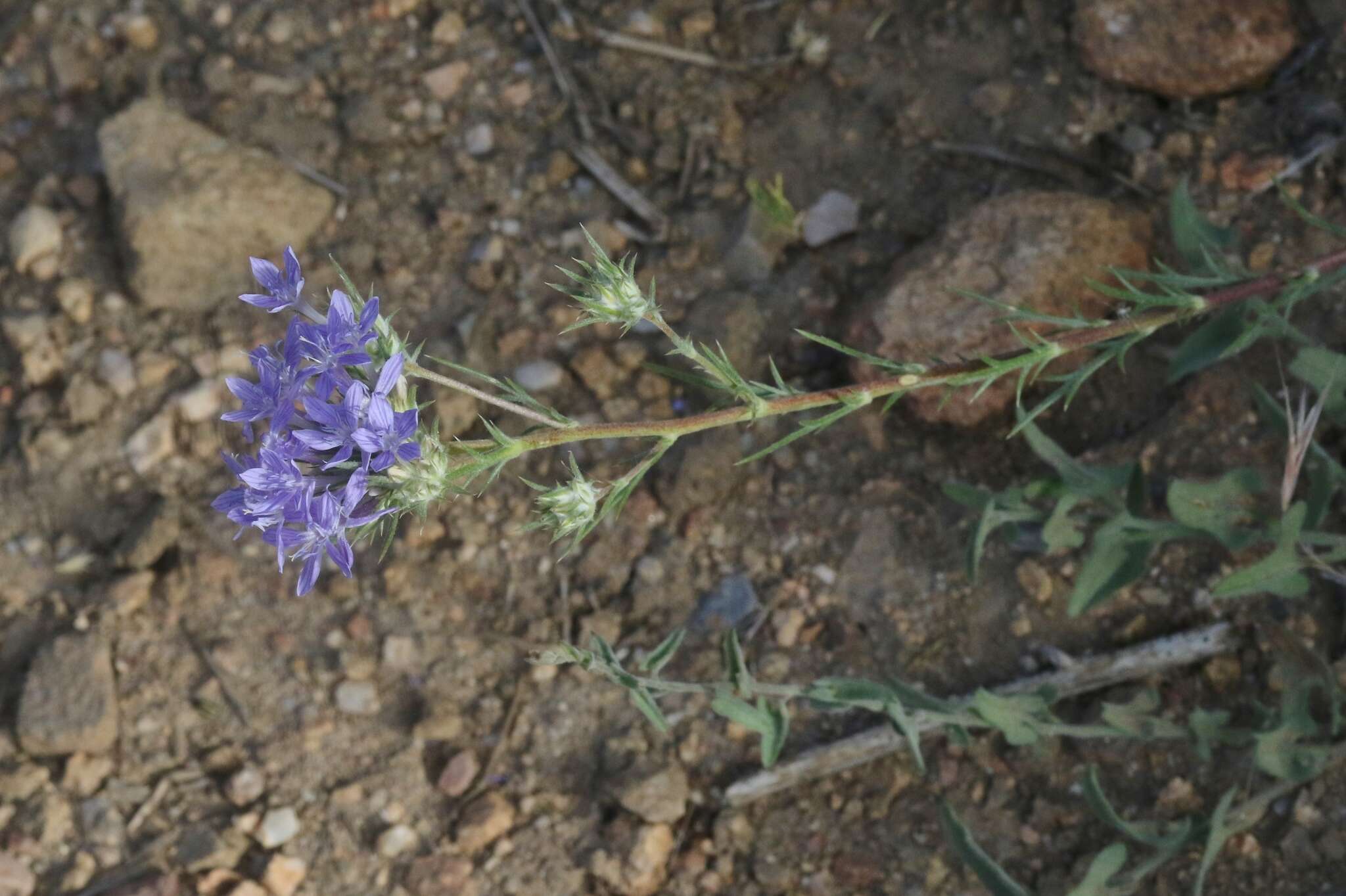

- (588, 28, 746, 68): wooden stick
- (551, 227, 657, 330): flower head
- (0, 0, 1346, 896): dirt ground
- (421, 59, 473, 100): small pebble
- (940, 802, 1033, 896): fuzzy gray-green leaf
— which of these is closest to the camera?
(551, 227, 657, 330): flower head

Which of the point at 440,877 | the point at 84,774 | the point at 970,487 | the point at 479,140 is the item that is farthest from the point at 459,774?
the point at 479,140

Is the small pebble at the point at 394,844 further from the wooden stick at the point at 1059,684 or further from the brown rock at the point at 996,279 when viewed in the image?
the brown rock at the point at 996,279

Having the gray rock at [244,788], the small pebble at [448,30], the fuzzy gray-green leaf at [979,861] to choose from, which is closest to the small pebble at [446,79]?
the small pebble at [448,30]

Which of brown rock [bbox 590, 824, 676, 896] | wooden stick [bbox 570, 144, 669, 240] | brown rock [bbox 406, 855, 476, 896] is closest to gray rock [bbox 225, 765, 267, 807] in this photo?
brown rock [bbox 406, 855, 476, 896]

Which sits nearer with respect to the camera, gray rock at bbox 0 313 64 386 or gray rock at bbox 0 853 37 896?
gray rock at bbox 0 853 37 896

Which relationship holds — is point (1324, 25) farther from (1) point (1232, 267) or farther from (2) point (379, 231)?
(2) point (379, 231)

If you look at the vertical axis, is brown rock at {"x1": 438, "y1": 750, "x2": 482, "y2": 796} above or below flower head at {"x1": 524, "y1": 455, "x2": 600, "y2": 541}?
below

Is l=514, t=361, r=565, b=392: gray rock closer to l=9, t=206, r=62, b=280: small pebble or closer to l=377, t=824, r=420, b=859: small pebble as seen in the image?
l=377, t=824, r=420, b=859: small pebble
